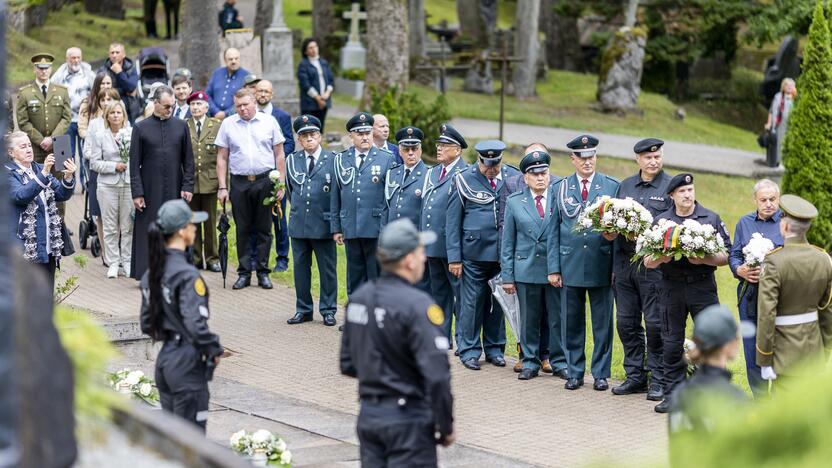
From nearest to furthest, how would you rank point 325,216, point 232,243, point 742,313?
point 742,313, point 325,216, point 232,243

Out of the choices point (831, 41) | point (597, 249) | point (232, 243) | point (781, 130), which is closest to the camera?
point (597, 249)


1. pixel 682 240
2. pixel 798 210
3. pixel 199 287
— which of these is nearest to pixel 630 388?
pixel 682 240

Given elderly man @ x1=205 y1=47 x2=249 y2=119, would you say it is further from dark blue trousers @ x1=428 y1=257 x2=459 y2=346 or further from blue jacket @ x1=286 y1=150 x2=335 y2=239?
dark blue trousers @ x1=428 y1=257 x2=459 y2=346

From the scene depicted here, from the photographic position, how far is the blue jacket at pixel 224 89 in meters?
17.8

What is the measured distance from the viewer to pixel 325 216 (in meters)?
13.5

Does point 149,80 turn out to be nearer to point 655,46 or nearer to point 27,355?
point 27,355

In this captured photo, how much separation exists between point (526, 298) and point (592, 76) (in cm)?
3064

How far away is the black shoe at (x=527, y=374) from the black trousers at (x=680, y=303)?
1.41 metres

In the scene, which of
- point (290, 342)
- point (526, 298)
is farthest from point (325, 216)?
point (526, 298)

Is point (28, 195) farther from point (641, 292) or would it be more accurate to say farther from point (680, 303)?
point (680, 303)

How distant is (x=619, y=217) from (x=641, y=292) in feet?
2.57

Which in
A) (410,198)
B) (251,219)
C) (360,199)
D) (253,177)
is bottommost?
(251,219)

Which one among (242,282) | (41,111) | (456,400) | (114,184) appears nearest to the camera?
(456,400)

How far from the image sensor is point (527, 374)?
11.8m
